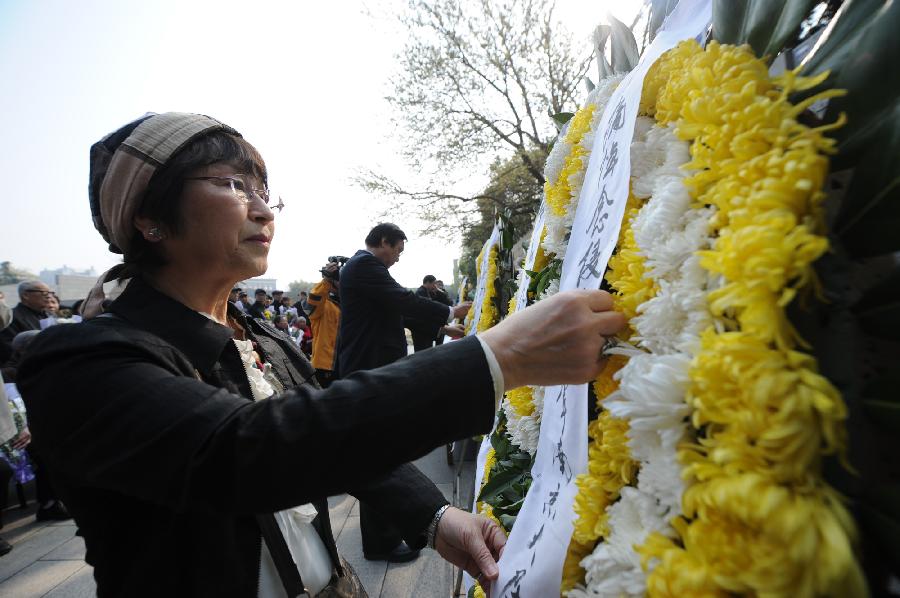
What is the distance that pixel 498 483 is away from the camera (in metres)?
1.66

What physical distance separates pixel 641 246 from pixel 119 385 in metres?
0.96

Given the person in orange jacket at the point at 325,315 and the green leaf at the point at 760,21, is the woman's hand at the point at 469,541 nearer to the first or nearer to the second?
the green leaf at the point at 760,21

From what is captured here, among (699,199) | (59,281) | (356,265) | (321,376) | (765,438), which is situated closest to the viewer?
(765,438)

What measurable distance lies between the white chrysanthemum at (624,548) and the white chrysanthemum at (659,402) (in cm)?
9

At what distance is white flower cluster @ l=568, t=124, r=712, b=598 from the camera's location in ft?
2.12

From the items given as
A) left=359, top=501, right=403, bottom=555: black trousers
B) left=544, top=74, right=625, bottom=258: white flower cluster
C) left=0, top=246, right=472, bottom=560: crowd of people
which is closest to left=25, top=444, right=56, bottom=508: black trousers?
left=0, top=246, right=472, bottom=560: crowd of people

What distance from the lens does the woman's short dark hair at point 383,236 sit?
15.8 feet

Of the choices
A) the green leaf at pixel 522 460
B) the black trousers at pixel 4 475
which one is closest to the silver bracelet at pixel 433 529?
the green leaf at pixel 522 460

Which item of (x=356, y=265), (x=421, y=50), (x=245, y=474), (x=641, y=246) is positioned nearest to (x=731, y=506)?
(x=641, y=246)

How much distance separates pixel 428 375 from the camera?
2.75ft

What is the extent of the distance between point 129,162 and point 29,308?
5.80 metres

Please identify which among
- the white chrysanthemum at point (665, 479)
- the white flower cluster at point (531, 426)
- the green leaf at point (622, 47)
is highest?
the green leaf at point (622, 47)

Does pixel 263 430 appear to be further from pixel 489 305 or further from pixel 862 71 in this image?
pixel 489 305

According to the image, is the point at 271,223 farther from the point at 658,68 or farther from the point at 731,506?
the point at 731,506
